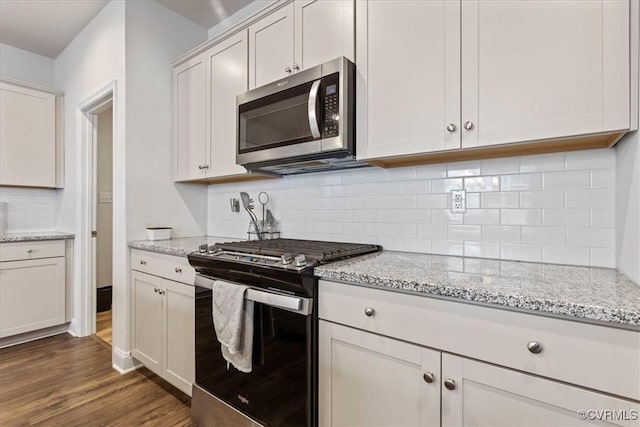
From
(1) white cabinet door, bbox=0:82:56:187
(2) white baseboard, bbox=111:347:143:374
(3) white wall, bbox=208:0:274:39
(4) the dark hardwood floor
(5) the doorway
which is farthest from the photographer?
(5) the doorway

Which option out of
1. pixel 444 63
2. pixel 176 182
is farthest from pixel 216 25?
pixel 444 63

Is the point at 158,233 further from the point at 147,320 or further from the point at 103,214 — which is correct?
the point at 103,214

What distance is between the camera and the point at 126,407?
1823mm

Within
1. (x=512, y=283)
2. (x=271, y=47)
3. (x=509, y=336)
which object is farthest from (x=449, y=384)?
(x=271, y=47)

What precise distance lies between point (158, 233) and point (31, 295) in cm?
157

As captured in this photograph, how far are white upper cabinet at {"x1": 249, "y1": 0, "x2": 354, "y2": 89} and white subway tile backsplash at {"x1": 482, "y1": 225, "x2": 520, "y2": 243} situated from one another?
40.9 inches

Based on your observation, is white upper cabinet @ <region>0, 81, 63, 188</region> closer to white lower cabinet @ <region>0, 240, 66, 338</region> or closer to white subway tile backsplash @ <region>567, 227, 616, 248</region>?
white lower cabinet @ <region>0, 240, 66, 338</region>

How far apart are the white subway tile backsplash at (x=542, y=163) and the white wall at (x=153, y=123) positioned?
7.72 ft

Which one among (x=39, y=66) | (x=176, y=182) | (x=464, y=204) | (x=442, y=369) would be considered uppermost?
(x=39, y=66)

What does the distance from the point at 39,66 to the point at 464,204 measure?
428cm

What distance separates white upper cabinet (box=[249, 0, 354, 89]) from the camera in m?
1.54

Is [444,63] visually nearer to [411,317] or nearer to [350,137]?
[350,137]

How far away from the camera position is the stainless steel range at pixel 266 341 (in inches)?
47.9

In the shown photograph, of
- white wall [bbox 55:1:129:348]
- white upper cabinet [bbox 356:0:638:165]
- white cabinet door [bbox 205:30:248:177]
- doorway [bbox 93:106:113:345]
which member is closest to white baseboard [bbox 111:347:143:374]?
white wall [bbox 55:1:129:348]
